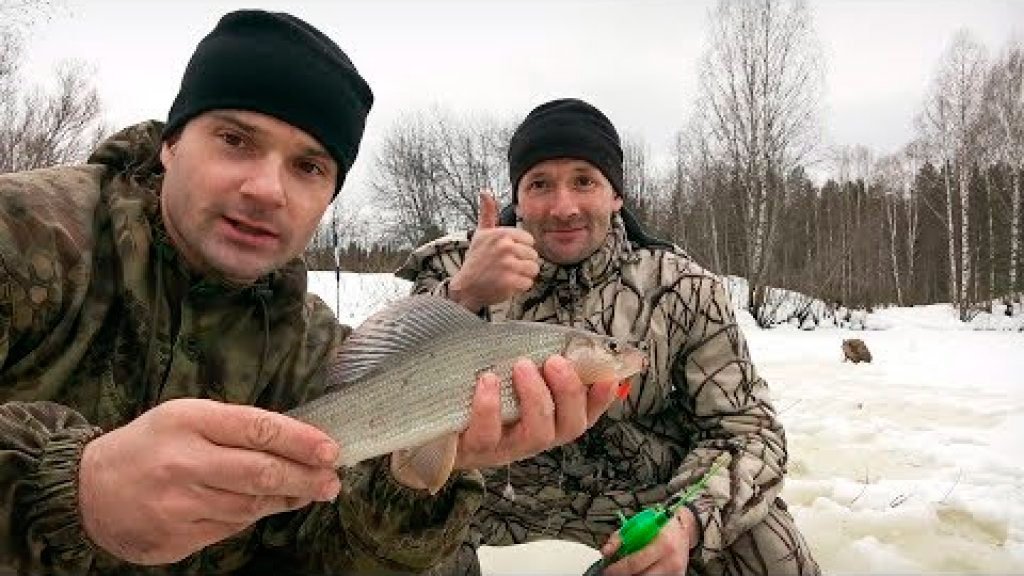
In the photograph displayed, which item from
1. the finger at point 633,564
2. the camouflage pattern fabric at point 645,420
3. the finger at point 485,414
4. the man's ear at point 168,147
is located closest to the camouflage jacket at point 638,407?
the camouflage pattern fabric at point 645,420

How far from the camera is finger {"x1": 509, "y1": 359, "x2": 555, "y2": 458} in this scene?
191cm

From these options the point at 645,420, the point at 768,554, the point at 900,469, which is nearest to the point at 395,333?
the point at 645,420

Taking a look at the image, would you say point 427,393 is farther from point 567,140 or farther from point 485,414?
point 567,140

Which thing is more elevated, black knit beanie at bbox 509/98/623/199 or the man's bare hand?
black knit beanie at bbox 509/98/623/199

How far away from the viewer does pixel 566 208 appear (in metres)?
3.25

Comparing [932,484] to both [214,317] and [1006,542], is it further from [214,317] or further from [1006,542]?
[214,317]

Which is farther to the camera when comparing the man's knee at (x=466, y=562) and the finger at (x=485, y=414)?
the man's knee at (x=466, y=562)

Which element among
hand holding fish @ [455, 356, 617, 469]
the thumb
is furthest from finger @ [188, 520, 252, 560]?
the thumb

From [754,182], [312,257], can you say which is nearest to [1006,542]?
[754,182]

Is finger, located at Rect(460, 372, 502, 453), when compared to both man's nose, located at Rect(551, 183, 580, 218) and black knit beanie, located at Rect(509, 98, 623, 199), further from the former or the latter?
black knit beanie, located at Rect(509, 98, 623, 199)

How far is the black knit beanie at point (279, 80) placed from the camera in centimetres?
231

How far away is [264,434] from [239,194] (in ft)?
3.61

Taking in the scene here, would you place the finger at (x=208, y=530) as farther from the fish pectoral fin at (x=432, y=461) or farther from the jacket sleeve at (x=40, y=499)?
the fish pectoral fin at (x=432, y=461)

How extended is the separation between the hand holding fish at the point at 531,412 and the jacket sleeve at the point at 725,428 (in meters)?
0.94
